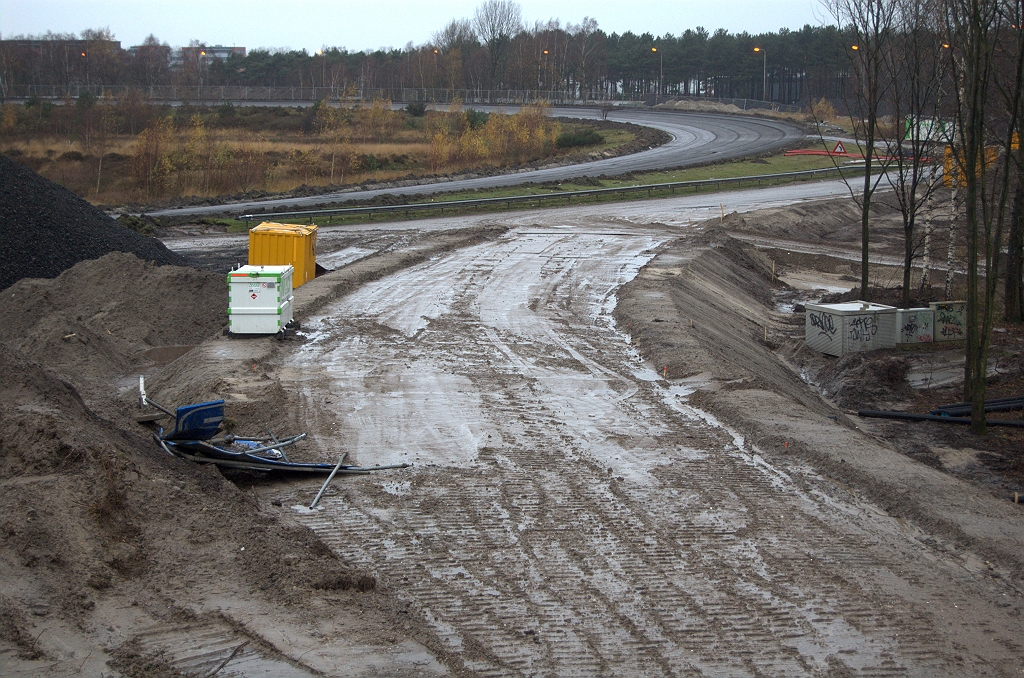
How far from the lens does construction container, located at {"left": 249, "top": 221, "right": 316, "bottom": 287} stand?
20.6 meters

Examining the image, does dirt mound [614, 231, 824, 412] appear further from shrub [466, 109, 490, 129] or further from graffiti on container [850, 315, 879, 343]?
shrub [466, 109, 490, 129]

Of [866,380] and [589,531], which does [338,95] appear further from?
[589,531]

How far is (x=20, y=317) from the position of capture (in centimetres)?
1753

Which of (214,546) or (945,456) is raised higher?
(214,546)

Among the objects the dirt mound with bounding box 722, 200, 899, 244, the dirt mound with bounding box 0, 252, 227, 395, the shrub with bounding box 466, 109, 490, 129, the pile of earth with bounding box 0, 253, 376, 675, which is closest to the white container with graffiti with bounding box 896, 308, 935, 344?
the dirt mound with bounding box 722, 200, 899, 244

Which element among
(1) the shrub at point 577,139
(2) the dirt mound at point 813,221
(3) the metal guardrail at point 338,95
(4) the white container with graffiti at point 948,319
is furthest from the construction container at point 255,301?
(3) the metal guardrail at point 338,95

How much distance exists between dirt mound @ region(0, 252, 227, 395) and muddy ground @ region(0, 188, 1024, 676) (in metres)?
0.08

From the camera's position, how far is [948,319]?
20.8 metres

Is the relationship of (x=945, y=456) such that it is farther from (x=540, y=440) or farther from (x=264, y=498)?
(x=264, y=498)

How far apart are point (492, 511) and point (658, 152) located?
56125 millimetres

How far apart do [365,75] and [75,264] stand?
108140 millimetres

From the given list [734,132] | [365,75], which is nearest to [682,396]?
[734,132]

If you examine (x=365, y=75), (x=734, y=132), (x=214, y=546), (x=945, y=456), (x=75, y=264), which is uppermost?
(x=365, y=75)

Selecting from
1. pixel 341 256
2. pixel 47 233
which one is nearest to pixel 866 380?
pixel 341 256
